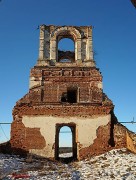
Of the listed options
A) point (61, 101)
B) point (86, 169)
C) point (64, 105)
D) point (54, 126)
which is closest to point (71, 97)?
point (61, 101)

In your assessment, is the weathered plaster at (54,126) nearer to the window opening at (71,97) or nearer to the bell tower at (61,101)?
the bell tower at (61,101)

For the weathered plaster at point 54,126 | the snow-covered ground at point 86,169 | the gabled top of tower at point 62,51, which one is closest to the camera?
the snow-covered ground at point 86,169

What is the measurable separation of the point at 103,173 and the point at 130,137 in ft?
11.3

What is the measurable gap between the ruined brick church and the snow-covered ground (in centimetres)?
96

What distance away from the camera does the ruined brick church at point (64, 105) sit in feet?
46.2

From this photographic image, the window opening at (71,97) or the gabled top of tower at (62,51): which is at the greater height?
the gabled top of tower at (62,51)

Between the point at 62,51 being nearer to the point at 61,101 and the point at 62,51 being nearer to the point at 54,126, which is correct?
the point at 61,101

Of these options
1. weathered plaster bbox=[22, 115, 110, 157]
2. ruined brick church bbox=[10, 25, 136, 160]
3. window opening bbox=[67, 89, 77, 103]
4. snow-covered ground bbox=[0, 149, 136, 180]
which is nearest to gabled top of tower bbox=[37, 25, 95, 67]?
ruined brick church bbox=[10, 25, 136, 160]

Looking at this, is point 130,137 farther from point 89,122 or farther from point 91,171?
point 91,171

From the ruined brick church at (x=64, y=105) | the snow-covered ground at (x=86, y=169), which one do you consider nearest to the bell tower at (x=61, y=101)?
the ruined brick church at (x=64, y=105)

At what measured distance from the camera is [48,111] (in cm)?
1459

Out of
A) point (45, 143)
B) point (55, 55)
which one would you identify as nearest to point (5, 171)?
point (45, 143)

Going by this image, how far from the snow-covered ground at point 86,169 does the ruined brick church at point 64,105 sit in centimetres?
96

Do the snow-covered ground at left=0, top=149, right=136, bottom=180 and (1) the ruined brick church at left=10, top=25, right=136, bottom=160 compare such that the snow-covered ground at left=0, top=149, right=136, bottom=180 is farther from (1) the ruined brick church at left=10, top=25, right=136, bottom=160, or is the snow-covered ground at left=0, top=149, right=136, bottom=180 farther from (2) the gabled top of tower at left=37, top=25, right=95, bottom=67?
(2) the gabled top of tower at left=37, top=25, right=95, bottom=67
